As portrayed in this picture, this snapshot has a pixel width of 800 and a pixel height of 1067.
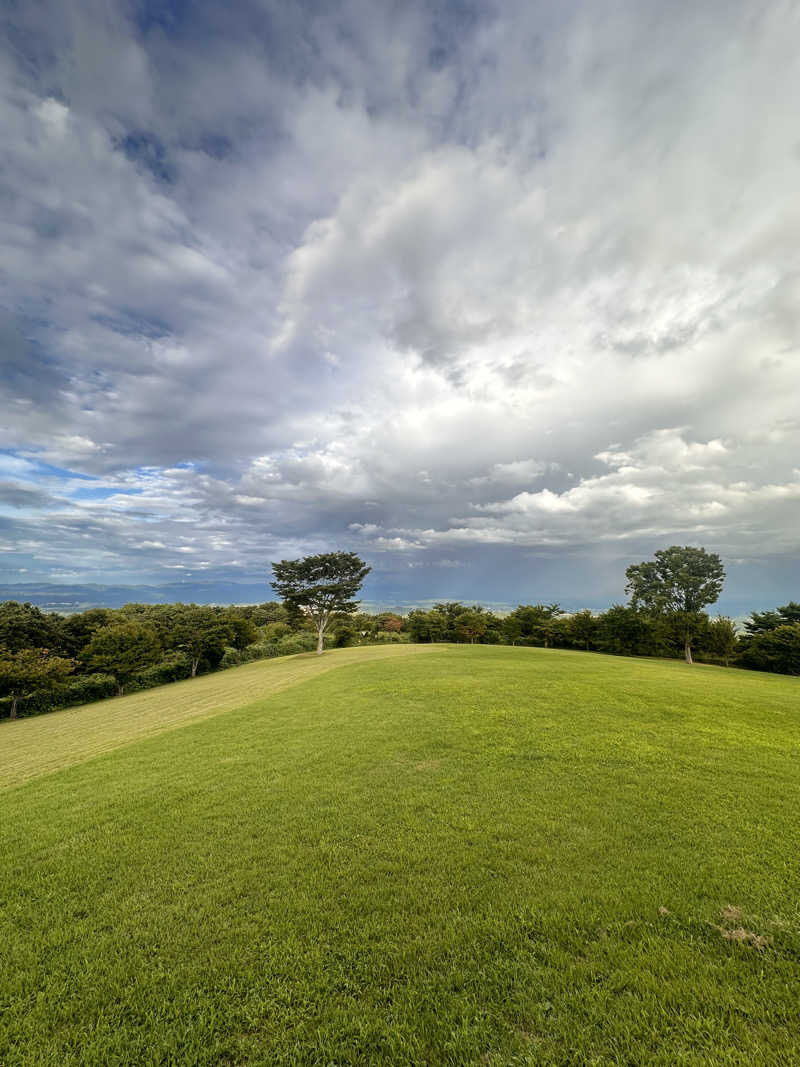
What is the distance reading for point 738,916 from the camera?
156 inches

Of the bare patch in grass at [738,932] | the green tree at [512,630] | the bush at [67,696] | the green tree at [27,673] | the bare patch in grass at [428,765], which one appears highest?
the green tree at [512,630]

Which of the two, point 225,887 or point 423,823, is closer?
point 225,887

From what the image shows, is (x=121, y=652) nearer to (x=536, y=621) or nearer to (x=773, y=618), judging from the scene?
(x=536, y=621)

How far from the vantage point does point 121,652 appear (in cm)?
3177

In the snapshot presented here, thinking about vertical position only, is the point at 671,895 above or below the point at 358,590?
below

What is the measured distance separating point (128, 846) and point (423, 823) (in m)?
4.37

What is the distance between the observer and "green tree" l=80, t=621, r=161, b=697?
31.0 metres

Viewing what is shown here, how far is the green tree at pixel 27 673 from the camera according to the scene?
2541cm

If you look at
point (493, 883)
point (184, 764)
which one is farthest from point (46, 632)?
point (493, 883)

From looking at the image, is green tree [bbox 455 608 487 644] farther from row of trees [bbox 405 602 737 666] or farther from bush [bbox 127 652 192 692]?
bush [bbox 127 652 192 692]

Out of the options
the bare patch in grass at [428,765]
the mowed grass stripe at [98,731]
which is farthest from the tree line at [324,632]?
the bare patch in grass at [428,765]

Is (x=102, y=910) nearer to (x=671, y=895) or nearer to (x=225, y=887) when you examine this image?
(x=225, y=887)

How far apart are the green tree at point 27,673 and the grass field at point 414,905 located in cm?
2299

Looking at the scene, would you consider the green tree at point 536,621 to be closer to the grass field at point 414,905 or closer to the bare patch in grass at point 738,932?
the grass field at point 414,905
